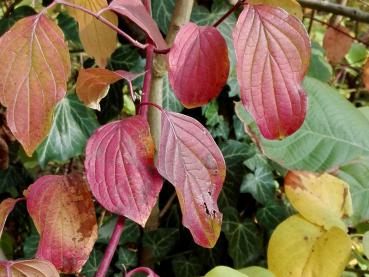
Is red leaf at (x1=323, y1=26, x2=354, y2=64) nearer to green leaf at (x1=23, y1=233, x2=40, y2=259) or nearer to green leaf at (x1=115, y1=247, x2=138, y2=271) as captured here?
green leaf at (x1=115, y1=247, x2=138, y2=271)

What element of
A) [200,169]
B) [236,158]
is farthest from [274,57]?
[236,158]

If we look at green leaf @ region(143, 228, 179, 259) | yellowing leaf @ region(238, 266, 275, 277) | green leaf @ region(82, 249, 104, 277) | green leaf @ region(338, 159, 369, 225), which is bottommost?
green leaf @ region(82, 249, 104, 277)

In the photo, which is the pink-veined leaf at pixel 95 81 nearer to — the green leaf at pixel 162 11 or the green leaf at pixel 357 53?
the green leaf at pixel 162 11

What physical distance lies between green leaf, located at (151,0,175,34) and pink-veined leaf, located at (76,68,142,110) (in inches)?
17.2

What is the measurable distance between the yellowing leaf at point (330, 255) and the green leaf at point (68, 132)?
49 centimetres

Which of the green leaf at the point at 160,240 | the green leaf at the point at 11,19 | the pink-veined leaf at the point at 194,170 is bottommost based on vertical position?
the green leaf at the point at 160,240

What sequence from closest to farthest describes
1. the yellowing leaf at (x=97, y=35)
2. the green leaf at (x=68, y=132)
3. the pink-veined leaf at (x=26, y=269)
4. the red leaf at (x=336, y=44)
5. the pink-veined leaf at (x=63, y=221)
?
the pink-veined leaf at (x=26, y=269), the pink-veined leaf at (x=63, y=221), the yellowing leaf at (x=97, y=35), the green leaf at (x=68, y=132), the red leaf at (x=336, y=44)

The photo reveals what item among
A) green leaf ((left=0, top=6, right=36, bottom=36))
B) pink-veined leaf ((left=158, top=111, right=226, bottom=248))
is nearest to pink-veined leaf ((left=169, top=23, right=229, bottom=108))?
pink-veined leaf ((left=158, top=111, right=226, bottom=248))

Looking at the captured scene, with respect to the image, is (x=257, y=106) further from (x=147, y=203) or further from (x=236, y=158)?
(x=236, y=158)

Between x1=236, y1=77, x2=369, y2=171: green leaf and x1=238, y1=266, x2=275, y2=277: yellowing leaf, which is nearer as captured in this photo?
x1=238, y1=266, x2=275, y2=277: yellowing leaf

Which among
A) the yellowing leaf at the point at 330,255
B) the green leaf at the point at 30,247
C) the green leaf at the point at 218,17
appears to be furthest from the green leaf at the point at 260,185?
the green leaf at the point at 30,247

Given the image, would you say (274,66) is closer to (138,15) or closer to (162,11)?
(138,15)

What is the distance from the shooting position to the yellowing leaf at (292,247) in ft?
2.81

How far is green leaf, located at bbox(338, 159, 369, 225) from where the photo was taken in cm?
94
